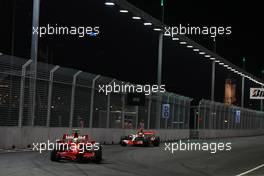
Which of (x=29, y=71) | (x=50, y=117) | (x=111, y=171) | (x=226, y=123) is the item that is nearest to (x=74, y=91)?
(x=50, y=117)

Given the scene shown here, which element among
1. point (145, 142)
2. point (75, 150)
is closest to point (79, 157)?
point (75, 150)

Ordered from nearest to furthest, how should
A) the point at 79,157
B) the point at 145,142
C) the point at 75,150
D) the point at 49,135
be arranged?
the point at 75,150 < the point at 79,157 < the point at 49,135 < the point at 145,142

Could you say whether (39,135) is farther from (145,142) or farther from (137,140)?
(145,142)

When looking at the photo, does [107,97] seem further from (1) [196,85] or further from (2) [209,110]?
(1) [196,85]

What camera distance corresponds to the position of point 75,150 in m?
19.0

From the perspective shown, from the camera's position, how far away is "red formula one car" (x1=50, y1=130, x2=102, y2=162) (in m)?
19.0

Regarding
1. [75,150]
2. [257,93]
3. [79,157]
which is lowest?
[79,157]

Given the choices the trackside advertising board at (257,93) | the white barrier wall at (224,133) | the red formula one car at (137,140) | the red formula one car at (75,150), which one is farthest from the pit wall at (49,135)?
the trackside advertising board at (257,93)

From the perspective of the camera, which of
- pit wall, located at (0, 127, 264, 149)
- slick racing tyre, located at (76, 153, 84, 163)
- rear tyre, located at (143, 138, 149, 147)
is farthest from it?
rear tyre, located at (143, 138, 149, 147)

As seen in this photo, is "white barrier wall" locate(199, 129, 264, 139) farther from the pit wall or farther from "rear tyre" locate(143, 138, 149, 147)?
"rear tyre" locate(143, 138, 149, 147)

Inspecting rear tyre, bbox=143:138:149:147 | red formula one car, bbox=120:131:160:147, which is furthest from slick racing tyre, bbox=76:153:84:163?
rear tyre, bbox=143:138:149:147

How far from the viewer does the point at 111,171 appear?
16.7 metres

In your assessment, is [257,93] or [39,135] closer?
[39,135]

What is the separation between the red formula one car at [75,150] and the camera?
1895 centimetres
